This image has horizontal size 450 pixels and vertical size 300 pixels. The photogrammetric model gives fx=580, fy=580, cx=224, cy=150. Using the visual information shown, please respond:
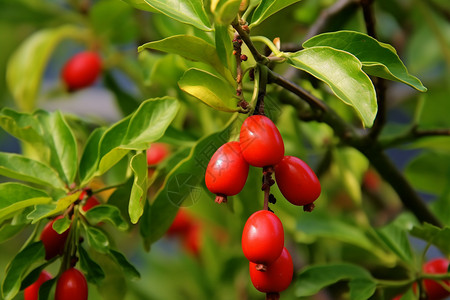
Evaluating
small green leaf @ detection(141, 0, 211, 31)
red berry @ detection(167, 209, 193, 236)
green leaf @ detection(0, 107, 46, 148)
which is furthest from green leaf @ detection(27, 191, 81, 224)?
red berry @ detection(167, 209, 193, 236)

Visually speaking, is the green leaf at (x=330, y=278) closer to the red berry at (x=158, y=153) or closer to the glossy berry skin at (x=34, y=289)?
the glossy berry skin at (x=34, y=289)

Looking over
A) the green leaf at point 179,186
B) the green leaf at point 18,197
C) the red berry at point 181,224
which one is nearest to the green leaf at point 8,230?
the green leaf at point 18,197

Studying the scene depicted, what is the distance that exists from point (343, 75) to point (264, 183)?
0.39 feet

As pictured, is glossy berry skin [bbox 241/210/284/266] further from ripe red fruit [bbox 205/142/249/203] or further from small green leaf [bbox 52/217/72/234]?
small green leaf [bbox 52/217/72/234]

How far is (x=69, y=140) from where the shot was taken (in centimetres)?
70

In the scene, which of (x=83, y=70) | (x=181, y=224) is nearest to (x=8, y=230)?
(x=83, y=70)

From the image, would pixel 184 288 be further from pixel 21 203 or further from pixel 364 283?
pixel 21 203

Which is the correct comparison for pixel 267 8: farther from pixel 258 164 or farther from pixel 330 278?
pixel 330 278

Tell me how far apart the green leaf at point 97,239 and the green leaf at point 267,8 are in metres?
0.27

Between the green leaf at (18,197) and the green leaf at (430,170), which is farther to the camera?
the green leaf at (430,170)

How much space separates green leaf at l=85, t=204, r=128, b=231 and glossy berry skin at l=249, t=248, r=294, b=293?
161 millimetres

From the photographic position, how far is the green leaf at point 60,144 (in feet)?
2.24

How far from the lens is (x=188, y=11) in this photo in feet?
1.85

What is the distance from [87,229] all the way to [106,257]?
2.5 inches
